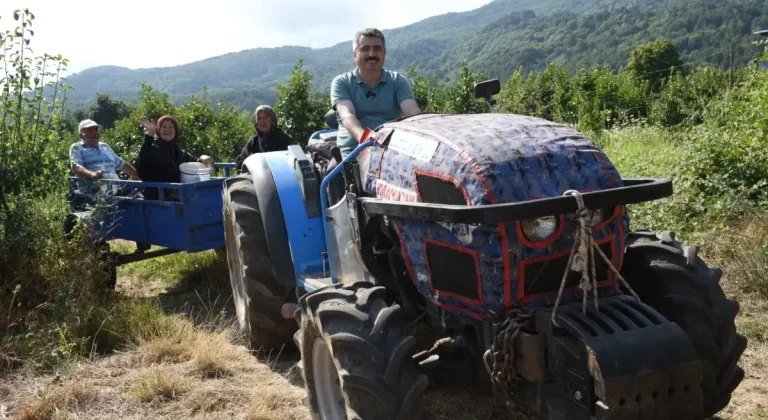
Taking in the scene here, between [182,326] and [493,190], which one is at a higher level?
[493,190]

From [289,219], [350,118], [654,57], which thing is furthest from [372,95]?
[654,57]

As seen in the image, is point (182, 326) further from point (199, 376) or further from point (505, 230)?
point (505, 230)

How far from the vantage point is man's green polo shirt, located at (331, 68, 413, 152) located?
445 cm

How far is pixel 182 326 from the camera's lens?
5219mm

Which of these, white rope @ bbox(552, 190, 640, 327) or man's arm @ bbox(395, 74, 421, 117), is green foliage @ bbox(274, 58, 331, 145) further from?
white rope @ bbox(552, 190, 640, 327)

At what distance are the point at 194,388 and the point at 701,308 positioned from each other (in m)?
2.91

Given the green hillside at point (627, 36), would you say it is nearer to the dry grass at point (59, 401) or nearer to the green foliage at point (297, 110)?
the green foliage at point (297, 110)

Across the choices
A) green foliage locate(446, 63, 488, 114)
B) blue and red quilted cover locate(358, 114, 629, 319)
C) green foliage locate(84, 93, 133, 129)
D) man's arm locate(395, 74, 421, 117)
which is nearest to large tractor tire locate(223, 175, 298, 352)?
man's arm locate(395, 74, 421, 117)

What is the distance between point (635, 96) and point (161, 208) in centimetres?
1963

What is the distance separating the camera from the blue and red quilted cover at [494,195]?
284 cm

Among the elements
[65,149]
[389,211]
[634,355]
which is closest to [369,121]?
[389,211]

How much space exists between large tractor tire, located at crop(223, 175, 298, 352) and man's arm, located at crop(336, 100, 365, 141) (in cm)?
94

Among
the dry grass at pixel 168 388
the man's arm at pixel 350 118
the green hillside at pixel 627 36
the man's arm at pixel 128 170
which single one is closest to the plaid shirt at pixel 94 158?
the man's arm at pixel 128 170

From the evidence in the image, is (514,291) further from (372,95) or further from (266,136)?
(266,136)
